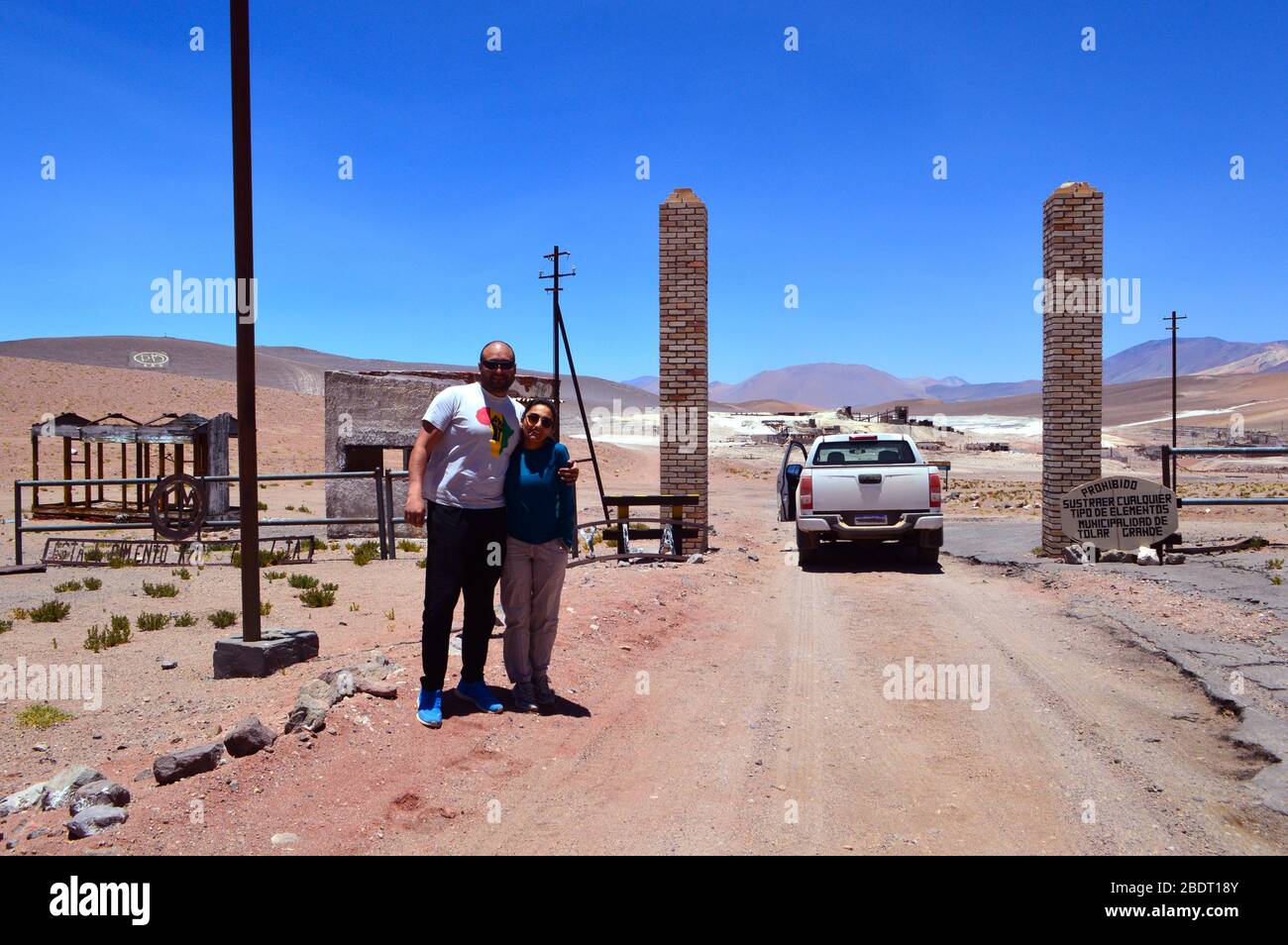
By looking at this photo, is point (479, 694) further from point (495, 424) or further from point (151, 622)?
point (151, 622)

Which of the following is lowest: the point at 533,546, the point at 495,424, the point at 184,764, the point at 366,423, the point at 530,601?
the point at 184,764

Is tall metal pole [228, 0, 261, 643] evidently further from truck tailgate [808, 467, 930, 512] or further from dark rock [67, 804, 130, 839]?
truck tailgate [808, 467, 930, 512]

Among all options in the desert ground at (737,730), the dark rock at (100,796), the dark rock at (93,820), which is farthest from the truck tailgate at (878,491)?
the dark rock at (93,820)

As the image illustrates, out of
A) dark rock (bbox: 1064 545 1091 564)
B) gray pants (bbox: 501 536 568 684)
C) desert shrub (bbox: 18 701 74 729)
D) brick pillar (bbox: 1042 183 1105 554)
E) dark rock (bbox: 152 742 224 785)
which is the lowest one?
desert shrub (bbox: 18 701 74 729)

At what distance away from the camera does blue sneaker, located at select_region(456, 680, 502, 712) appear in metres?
5.63

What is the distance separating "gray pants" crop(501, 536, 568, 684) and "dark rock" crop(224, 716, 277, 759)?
4.92 feet

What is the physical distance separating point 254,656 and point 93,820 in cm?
303

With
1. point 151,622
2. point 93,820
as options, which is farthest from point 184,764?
point 151,622

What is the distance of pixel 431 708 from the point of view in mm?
5379

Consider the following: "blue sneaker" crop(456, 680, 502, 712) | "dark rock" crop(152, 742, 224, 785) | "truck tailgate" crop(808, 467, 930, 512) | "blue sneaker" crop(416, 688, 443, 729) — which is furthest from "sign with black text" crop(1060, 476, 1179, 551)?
"dark rock" crop(152, 742, 224, 785)

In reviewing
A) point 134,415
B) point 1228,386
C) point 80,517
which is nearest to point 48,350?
point 134,415

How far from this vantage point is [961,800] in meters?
4.46

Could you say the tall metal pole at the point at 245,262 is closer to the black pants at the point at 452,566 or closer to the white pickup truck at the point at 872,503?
the black pants at the point at 452,566

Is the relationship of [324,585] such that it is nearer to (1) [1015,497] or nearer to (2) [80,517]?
(2) [80,517]
